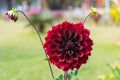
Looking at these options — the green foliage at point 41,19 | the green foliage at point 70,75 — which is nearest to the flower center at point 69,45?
the green foliage at point 70,75

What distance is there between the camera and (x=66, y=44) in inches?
102

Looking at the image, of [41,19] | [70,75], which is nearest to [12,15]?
[70,75]

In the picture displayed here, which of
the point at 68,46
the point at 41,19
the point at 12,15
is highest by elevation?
the point at 12,15

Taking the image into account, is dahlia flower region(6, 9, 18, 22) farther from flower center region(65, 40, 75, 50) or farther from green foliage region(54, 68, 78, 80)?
green foliage region(54, 68, 78, 80)

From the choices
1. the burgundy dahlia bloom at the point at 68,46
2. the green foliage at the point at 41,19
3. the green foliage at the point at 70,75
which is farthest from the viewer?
the green foliage at the point at 41,19

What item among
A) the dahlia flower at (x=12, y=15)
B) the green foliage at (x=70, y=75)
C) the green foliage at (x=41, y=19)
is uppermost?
the dahlia flower at (x=12, y=15)

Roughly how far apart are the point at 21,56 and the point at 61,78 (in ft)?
25.7

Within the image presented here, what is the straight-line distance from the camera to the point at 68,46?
2.57 meters

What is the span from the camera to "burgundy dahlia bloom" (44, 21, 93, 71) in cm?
256

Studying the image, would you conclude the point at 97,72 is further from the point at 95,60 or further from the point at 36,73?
the point at 95,60

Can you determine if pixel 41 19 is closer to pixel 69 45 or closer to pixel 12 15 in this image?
pixel 12 15

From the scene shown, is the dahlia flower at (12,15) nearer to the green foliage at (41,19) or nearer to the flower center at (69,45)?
the flower center at (69,45)

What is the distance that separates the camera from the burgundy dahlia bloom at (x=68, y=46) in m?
2.56

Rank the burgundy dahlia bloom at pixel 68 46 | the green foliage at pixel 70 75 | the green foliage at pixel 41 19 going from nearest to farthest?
the burgundy dahlia bloom at pixel 68 46 → the green foliage at pixel 70 75 → the green foliage at pixel 41 19
